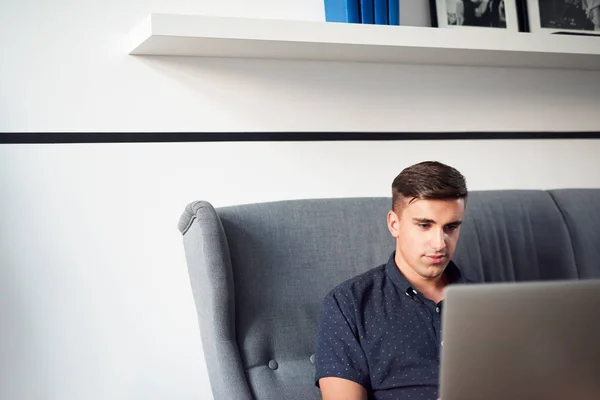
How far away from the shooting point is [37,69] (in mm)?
2377

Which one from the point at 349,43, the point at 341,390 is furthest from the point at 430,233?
the point at 349,43

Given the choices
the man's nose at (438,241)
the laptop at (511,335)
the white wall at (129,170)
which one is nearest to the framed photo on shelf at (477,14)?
the white wall at (129,170)

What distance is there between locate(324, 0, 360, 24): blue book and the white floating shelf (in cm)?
7

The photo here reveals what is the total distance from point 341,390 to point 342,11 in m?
1.19

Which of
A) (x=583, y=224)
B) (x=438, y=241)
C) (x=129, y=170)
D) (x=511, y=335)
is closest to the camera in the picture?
(x=511, y=335)

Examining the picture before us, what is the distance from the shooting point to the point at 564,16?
307 cm

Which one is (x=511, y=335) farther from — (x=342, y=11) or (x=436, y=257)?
(x=342, y=11)

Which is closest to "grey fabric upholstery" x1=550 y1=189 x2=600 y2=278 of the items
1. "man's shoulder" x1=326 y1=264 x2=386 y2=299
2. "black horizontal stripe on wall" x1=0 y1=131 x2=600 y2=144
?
"black horizontal stripe on wall" x1=0 y1=131 x2=600 y2=144

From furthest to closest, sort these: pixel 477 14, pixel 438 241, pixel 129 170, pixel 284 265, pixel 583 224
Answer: pixel 477 14 < pixel 583 224 < pixel 129 170 < pixel 284 265 < pixel 438 241

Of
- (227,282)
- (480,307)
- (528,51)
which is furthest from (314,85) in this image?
(480,307)

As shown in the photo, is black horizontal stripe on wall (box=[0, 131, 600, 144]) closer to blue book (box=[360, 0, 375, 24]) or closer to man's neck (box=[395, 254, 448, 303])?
blue book (box=[360, 0, 375, 24])

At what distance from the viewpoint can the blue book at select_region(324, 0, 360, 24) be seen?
2.55 meters

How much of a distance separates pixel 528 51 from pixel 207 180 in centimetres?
109

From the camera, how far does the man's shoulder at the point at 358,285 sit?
2059 millimetres
